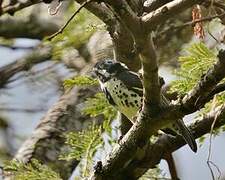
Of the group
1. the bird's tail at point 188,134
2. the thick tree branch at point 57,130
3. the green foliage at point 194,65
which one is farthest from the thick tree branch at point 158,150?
the thick tree branch at point 57,130

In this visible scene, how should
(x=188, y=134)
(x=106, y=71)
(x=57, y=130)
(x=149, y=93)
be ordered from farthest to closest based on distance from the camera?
(x=57, y=130) → (x=106, y=71) → (x=188, y=134) → (x=149, y=93)

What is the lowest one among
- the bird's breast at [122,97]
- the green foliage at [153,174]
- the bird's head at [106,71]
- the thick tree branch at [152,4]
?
the green foliage at [153,174]

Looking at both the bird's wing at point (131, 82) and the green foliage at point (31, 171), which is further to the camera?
the bird's wing at point (131, 82)

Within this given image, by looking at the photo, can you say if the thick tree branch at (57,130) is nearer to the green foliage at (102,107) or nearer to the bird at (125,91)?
the bird at (125,91)

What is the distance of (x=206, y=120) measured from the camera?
2307 millimetres

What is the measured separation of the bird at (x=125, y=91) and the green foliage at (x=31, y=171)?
1.05ft

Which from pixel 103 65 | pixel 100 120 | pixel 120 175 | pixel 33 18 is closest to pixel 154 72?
pixel 120 175

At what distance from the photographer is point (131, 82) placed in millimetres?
2840

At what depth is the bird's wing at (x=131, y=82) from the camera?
9.00 feet

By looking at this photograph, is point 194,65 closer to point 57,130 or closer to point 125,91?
point 125,91

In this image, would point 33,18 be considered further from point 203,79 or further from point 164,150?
point 203,79

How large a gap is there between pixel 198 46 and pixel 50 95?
2.02 meters

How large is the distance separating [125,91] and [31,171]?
1.88 feet

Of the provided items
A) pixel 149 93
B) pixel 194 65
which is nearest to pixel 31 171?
pixel 194 65
